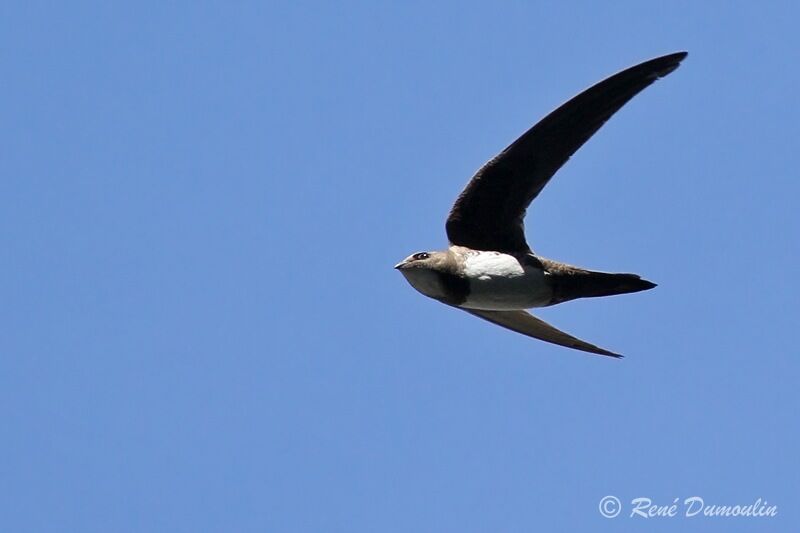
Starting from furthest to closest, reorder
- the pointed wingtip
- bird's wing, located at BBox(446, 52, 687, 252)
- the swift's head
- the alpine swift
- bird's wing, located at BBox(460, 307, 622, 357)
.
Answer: bird's wing, located at BBox(460, 307, 622, 357)
the swift's head
the alpine swift
bird's wing, located at BBox(446, 52, 687, 252)
the pointed wingtip

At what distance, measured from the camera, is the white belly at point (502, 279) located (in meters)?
14.6

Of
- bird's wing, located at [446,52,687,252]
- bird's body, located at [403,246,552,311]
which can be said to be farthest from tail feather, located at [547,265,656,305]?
bird's wing, located at [446,52,687,252]

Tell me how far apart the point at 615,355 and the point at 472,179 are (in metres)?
2.51

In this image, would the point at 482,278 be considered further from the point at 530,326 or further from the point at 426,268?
the point at 530,326

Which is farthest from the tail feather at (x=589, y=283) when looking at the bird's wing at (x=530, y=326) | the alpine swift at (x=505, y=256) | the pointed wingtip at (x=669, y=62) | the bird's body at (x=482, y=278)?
the pointed wingtip at (x=669, y=62)

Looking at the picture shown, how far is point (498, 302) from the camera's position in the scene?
14.9 meters

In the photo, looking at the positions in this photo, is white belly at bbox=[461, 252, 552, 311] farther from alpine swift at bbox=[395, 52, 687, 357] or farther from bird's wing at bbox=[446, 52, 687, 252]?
Result: bird's wing at bbox=[446, 52, 687, 252]

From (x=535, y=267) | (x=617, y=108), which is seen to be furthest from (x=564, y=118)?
(x=535, y=267)

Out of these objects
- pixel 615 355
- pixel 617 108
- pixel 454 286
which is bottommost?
pixel 615 355

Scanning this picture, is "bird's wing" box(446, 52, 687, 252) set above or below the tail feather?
above

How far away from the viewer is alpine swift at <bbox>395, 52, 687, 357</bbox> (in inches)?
562

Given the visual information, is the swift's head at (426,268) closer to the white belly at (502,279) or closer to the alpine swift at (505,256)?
the alpine swift at (505,256)

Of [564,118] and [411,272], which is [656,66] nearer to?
[564,118]

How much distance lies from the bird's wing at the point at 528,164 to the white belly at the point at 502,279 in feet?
0.56
